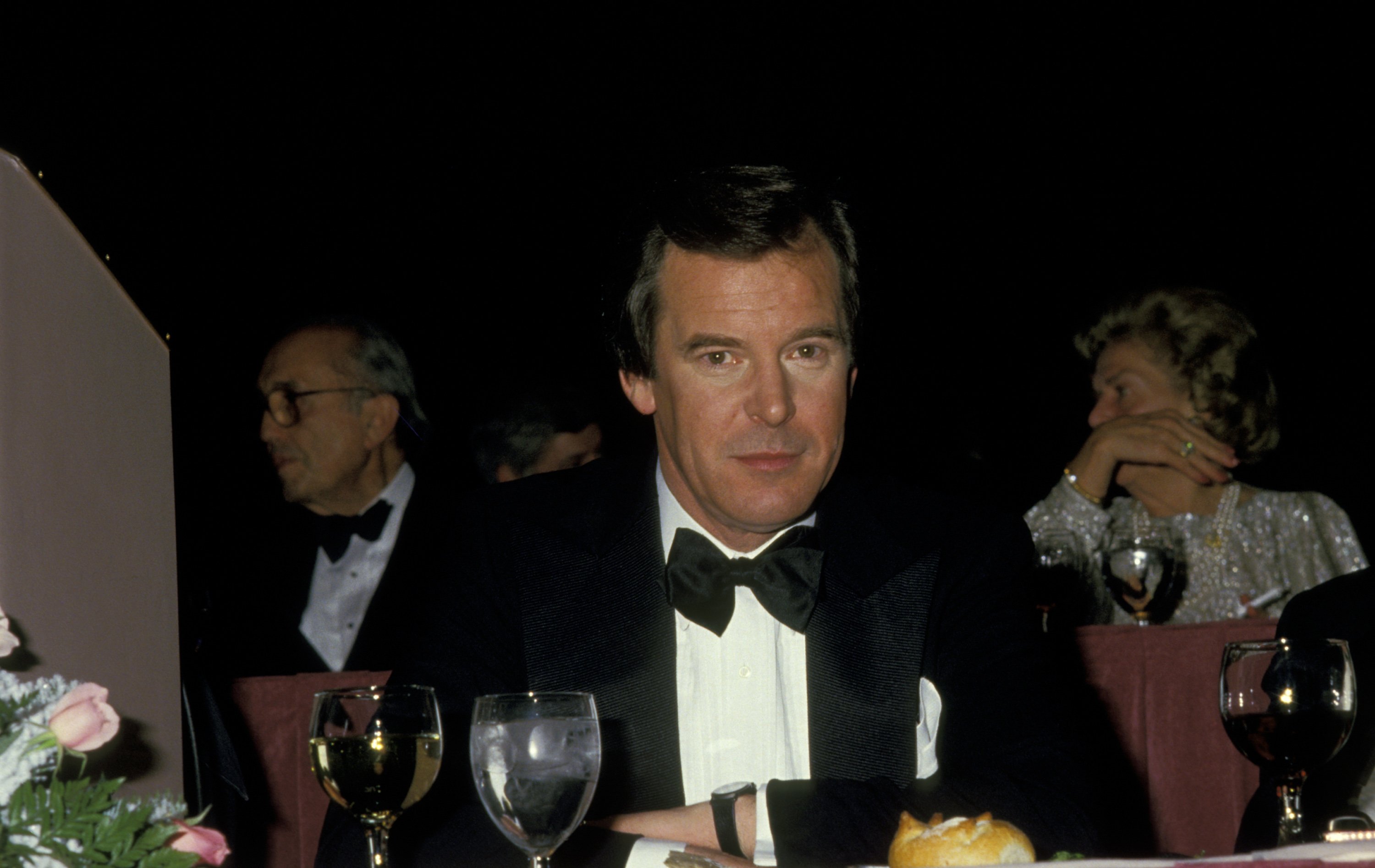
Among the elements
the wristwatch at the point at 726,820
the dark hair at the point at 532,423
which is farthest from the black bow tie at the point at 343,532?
A: the wristwatch at the point at 726,820

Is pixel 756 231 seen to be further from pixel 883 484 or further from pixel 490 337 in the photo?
pixel 490 337

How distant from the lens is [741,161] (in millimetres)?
6297

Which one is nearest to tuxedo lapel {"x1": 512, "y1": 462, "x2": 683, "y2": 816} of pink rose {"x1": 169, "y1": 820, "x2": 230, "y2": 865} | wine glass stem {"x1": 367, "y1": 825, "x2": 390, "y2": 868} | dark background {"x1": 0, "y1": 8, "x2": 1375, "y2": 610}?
wine glass stem {"x1": 367, "y1": 825, "x2": 390, "y2": 868}

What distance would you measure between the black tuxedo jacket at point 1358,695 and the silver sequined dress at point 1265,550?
134cm

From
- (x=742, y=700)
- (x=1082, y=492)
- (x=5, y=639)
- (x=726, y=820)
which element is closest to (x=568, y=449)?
(x=1082, y=492)

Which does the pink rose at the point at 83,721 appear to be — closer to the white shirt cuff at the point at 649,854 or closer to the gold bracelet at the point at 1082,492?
the white shirt cuff at the point at 649,854

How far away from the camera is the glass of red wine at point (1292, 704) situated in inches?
51.1

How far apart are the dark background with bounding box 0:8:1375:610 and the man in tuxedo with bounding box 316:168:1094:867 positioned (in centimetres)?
410

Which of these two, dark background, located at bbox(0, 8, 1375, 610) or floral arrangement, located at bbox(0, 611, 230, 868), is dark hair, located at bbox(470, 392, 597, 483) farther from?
floral arrangement, located at bbox(0, 611, 230, 868)

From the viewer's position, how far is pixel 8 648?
0.72m

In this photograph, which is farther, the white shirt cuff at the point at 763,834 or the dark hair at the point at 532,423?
the dark hair at the point at 532,423

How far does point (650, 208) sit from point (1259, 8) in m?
4.87

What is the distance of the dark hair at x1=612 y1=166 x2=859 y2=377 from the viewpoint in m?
1.78

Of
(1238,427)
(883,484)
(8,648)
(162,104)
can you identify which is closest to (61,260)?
(8,648)
